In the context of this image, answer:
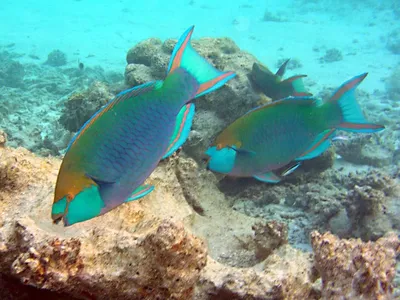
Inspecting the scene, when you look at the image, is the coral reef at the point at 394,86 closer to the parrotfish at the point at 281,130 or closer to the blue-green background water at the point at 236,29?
the blue-green background water at the point at 236,29

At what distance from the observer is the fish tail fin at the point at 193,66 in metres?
1.57

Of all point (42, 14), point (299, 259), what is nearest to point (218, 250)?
point (299, 259)

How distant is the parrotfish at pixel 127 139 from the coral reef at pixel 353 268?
3.75 ft

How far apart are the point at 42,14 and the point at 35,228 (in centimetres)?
3928

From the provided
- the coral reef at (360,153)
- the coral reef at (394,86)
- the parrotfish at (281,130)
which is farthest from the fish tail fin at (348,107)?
the coral reef at (394,86)

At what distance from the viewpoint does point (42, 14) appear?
34656 millimetres

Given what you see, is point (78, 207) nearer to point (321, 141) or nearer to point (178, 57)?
point (178, 57)

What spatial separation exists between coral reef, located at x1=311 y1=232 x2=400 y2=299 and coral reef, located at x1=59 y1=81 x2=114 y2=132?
16.5 ft

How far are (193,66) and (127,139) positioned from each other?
48 centimetres

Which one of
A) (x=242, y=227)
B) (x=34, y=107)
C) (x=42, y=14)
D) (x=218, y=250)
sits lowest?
(x=42, y=14)

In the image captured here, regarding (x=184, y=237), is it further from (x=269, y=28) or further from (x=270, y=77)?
(x=269, y=28)

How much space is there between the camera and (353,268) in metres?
1.88

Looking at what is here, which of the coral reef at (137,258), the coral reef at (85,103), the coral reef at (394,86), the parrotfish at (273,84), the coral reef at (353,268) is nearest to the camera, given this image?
the coral reef at (137,258)

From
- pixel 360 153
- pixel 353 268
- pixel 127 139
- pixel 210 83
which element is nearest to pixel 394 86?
pixel 360 153
